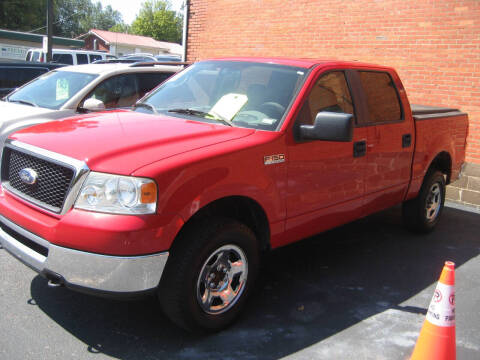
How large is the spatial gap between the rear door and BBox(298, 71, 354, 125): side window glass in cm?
26

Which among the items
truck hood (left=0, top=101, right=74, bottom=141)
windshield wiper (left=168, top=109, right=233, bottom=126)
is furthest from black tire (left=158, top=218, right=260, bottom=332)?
truck hood (left=0, top=101, right=74, bottom=141)

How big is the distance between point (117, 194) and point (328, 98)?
7.22 feet

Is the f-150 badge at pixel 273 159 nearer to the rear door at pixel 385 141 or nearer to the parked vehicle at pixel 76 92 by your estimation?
the rear door at pixel 385 141

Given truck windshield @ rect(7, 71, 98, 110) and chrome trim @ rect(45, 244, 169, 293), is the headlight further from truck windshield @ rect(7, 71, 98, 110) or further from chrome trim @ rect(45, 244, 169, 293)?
truck windshield @ rect(7, 71, 98, 110)

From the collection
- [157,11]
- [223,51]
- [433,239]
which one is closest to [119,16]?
[157,11]

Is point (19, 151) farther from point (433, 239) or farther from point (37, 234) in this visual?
point (433, 239)

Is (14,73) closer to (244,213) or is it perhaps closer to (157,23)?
(244,213)

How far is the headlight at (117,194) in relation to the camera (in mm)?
2945

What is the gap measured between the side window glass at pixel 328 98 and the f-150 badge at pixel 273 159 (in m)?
0.39

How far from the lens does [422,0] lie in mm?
8484

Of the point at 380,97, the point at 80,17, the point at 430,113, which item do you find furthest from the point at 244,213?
the point at 80,17

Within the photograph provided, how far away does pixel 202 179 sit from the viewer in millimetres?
3205

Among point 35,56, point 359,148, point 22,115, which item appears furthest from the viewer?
point 35,56

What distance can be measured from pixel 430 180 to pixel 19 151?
449 centimetres
